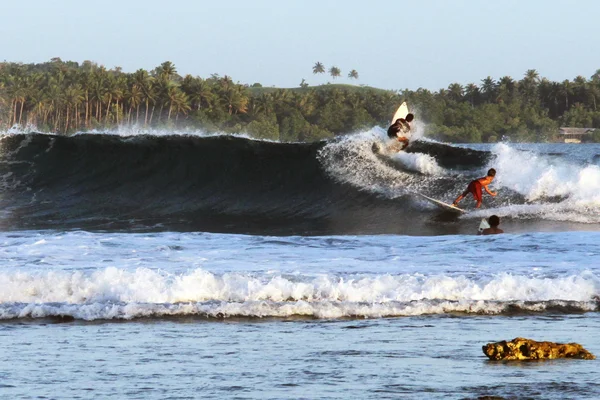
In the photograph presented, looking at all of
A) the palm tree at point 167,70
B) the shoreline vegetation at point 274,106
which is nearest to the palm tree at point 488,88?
the shoreline vegetation at point 274,106

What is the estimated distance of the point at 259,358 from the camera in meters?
8.03

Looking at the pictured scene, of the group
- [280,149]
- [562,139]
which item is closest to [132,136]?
[280,149]

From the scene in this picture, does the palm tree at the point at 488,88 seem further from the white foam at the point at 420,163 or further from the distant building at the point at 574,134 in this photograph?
the white foam at the point at 420,163

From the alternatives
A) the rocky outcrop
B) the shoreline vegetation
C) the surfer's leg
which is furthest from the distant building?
the rocky outcrop

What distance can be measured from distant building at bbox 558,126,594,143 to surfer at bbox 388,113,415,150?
479ft

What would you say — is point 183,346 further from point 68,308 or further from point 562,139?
point 562,139

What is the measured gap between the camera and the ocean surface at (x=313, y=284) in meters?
7.29

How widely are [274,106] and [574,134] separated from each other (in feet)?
162

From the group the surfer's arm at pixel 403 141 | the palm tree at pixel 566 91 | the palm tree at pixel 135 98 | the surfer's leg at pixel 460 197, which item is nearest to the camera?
the surfer's leg at pixel 460 197

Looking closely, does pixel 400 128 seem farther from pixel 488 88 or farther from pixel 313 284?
pixel 488 88

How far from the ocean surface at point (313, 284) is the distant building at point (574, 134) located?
147 meters

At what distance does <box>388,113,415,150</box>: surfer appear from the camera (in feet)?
85.6

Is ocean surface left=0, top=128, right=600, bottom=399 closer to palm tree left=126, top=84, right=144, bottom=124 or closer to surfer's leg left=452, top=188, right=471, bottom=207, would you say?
surfer's leg left=452, top=188, right=471, bottom=207

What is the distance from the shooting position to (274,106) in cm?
16312
